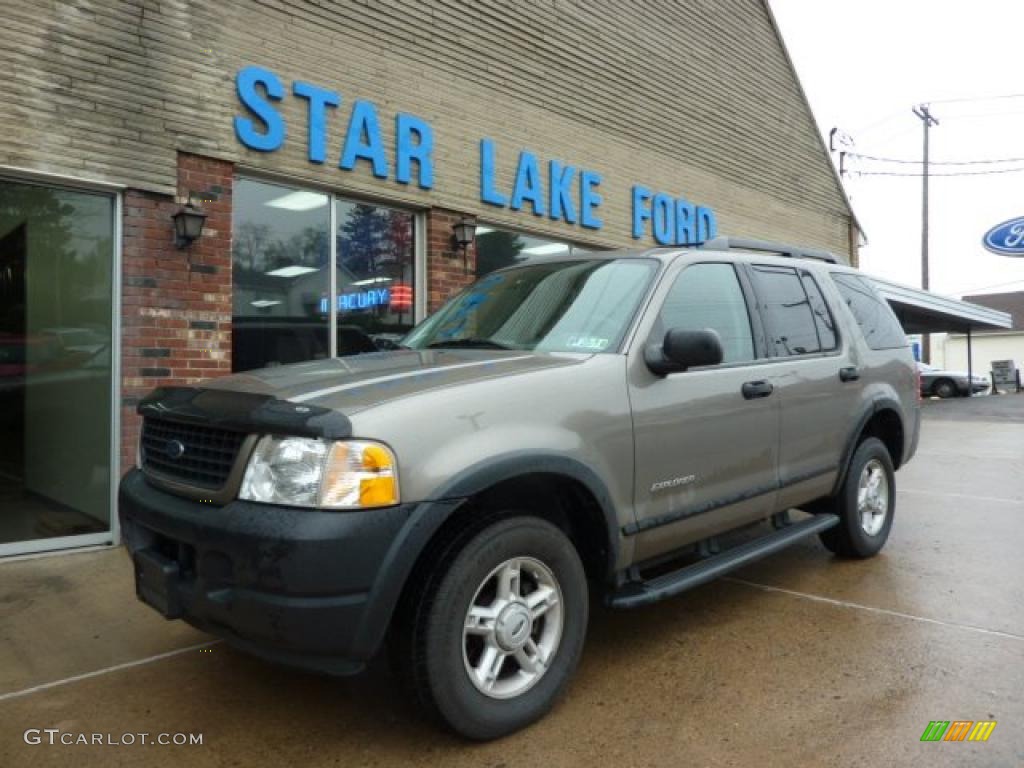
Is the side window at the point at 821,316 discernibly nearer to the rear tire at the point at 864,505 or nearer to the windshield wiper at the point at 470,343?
the rear tire at the point at 864,505

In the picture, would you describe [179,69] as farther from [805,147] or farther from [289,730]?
[805,147]

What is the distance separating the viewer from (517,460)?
2.71m

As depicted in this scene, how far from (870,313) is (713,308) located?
6.23 feet

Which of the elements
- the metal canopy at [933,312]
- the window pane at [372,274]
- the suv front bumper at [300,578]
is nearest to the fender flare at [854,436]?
the suv front bumper at [300,578]

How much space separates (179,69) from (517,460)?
4870 mm

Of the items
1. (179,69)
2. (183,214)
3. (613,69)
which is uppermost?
(613,69)

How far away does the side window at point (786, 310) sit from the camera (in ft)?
13.7

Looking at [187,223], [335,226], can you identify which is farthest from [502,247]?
[187,223]

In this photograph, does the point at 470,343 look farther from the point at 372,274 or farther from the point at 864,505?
the point at 372,274

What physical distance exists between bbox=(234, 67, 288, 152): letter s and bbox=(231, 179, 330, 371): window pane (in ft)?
1.24

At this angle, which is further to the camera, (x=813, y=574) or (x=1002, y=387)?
(x=1002, y=387)

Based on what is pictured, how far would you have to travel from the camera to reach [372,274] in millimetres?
7508

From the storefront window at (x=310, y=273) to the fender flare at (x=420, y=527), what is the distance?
363 cm

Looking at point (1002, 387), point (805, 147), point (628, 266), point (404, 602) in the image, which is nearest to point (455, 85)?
point (628, 266)
